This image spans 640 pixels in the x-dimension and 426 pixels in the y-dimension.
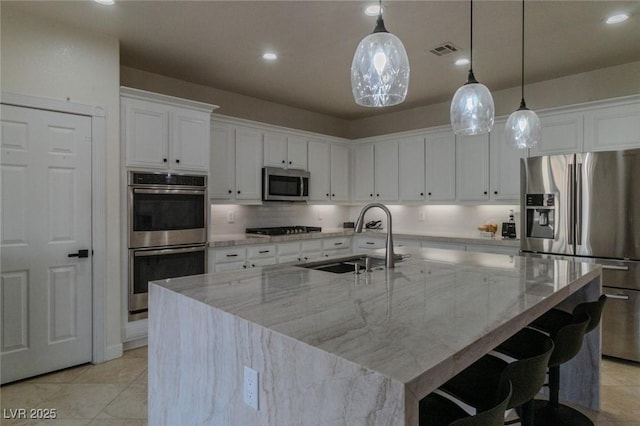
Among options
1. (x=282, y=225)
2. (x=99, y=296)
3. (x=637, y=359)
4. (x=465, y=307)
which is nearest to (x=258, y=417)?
(x=465, y=307)

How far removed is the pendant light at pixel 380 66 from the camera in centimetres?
170

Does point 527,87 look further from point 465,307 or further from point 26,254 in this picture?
point 26,254

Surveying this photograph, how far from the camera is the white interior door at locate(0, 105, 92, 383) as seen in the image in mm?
2695

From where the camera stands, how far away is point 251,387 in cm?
113

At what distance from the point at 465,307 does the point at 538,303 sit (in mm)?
319

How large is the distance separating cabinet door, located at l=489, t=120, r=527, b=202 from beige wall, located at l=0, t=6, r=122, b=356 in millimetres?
3898

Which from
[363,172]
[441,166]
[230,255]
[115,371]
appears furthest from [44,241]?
[441,166]

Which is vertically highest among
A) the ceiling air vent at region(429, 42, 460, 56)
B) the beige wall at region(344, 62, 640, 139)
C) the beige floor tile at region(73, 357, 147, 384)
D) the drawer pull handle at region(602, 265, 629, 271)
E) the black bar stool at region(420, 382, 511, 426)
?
the ceiling air vent at region(429, 42, 460, 56)

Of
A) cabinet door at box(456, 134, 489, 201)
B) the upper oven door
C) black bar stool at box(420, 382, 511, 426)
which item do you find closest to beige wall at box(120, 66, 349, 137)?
the upper oven door

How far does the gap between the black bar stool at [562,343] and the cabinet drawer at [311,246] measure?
2868mm

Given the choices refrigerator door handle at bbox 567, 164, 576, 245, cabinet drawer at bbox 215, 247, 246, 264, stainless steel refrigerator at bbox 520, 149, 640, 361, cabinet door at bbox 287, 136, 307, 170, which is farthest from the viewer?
cabinet door at bbox 287, 136, 307, 170

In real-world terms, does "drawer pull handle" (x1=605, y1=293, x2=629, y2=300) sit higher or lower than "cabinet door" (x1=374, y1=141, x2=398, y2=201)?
lower

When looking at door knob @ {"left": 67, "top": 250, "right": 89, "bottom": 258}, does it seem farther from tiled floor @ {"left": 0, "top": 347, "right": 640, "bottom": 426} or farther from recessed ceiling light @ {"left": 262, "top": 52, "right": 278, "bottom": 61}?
recessed ceiling light @ {"left": 262, "top": 52, "right": 278, "bottom": 61}

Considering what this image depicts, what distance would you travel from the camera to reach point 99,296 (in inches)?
122
